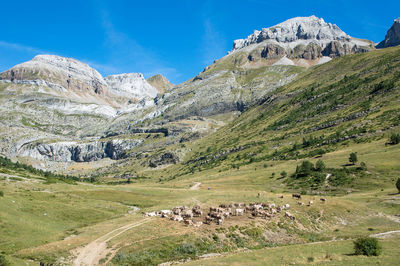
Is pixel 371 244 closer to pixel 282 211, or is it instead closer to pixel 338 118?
pixel 282 211

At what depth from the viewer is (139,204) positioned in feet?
212

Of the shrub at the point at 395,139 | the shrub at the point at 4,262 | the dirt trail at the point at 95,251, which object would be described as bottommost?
the dirt trail at the point at 95,251

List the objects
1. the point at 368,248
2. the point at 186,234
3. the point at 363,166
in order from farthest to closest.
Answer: the point at 363,166
the point at 186,234
the point at 368,248

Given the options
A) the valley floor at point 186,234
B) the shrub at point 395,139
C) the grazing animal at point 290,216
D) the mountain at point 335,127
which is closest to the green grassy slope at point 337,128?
the mountain at point 335,127

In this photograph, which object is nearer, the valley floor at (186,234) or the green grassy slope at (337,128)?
the valley floor at (186,234)

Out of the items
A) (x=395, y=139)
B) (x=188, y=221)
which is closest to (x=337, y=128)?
(x=395, y=139)

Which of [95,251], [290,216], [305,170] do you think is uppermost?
[305,170]

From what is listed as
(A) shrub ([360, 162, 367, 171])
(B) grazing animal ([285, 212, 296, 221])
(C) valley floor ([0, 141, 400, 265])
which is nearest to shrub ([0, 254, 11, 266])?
(C) valley floor ([0, 141, 400, 265])

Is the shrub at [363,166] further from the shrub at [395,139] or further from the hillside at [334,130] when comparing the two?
the shrub at [395,139]

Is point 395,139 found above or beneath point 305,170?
above

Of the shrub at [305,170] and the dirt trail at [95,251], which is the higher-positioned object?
the shrub at [305,170]

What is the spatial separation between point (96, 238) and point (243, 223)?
21.0 meters

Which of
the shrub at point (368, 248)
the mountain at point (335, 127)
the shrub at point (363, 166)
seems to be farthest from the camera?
the mountain at point (335, 127)

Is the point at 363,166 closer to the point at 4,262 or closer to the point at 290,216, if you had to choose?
the point at 290,216
